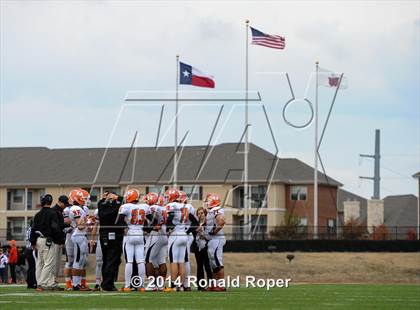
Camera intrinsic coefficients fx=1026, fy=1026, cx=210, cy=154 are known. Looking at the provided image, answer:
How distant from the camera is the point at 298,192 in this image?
6938cm

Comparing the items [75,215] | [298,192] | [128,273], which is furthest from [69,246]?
[298,192]

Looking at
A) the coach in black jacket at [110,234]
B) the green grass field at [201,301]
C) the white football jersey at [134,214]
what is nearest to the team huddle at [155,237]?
the white football jersey at [134,214]

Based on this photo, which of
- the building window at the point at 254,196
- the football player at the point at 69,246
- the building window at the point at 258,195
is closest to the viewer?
the football player at the point at 69,246

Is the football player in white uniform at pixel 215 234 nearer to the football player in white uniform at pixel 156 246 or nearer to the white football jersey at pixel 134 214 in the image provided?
the football player in white uniform at pixel 156 246

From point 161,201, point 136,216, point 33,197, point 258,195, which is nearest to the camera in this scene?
point 136,216

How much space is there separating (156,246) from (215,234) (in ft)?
3.84

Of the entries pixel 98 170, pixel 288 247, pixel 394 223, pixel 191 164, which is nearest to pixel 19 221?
pixel 98 170

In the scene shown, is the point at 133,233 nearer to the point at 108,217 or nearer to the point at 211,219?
the point at 108,217

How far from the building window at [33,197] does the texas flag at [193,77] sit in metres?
26.8

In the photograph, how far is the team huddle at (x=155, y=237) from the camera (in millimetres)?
18562

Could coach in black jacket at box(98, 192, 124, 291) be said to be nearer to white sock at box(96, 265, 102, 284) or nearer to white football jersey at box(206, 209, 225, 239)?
white sock at box(96, 265, 102, 284)

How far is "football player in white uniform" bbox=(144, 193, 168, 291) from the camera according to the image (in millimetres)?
19031

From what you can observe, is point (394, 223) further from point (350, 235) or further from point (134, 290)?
point (134, 290)

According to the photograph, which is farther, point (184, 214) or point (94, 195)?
point (94, 195)
